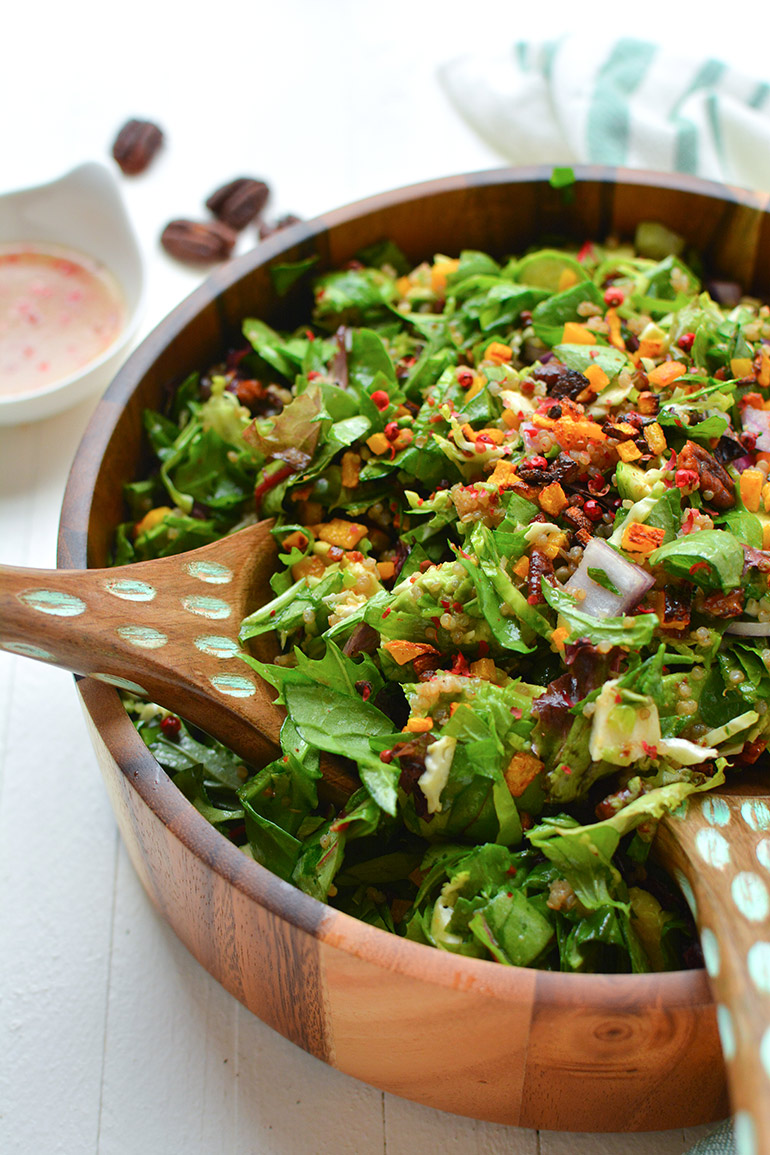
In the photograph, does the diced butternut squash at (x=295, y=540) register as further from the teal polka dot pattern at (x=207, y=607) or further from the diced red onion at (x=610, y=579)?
the diced red onion at (x=610, y=579)

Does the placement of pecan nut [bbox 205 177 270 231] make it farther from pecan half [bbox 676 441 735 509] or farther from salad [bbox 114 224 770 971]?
pecan half [bbox 676 441 735 509]

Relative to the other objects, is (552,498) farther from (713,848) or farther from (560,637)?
(713,848)

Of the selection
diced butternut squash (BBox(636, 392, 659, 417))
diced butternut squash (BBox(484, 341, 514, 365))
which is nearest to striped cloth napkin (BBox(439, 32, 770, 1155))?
diced butternut squash (BBox(484, 341, 514, 365))

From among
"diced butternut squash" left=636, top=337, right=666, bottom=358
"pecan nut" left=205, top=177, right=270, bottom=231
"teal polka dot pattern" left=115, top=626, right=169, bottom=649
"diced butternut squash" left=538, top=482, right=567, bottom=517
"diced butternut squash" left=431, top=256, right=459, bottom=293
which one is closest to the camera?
"teal polka dot pattern" left=115, top=626, right=169, bottom=649

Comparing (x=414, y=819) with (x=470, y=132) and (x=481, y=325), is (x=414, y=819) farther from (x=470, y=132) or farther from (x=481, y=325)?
(x=470, y=132)

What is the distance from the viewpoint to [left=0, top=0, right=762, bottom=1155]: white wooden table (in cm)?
226

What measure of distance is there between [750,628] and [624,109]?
2.46 meters

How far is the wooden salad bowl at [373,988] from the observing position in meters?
1.76

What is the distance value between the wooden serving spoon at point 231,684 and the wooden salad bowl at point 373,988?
10cm

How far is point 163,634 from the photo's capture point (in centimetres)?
221

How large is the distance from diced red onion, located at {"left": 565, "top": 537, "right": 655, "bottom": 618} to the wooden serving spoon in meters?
0.40

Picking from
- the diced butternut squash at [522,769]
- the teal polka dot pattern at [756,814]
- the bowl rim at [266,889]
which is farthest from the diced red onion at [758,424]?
the bowl rim at [266,889]

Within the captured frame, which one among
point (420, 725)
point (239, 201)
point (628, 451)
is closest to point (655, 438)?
A: point (628, 451)

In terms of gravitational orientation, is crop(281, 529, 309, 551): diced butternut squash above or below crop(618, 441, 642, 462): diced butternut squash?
below
